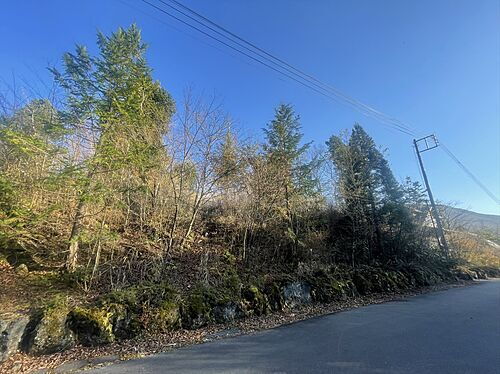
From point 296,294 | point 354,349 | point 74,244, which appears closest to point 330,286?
point 296,294

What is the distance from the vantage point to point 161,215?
10102mm

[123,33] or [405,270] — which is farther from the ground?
[123,33]

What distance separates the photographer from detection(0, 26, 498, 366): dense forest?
7.07 m

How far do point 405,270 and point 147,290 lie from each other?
1292cm

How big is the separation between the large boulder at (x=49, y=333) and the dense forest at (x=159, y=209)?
0.32m

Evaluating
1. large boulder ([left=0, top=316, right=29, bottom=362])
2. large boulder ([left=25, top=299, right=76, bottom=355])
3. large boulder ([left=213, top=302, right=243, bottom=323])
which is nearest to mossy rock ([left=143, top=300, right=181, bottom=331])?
large boulder ([left=213, top=302, right=243, bottom=323])

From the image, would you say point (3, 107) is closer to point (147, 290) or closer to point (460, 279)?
point (147, 290)

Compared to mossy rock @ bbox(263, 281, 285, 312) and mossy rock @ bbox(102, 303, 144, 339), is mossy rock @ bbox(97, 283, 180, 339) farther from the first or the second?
mossy rock @ bbox(263, 281, 285, 312)

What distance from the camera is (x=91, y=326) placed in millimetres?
5656

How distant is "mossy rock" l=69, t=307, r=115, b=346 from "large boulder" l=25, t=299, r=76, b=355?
130 mm

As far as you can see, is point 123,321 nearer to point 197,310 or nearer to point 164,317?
point 164,317

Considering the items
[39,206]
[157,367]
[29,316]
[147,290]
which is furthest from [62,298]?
[157,367]

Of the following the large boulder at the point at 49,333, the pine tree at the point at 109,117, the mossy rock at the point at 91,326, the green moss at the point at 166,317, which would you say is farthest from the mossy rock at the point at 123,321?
the pine tree at the point at 109,117

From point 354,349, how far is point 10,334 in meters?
6.44
